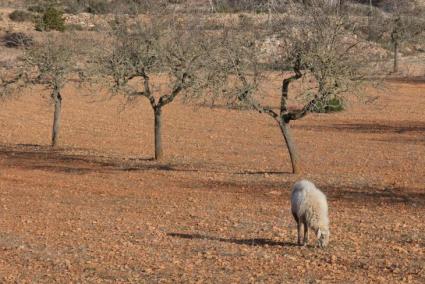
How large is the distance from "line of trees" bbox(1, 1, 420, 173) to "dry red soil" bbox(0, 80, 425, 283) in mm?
2146

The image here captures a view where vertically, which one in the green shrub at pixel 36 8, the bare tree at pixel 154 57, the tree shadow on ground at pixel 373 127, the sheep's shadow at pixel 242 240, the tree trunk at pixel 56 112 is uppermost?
the bare tree at pixel 154 57

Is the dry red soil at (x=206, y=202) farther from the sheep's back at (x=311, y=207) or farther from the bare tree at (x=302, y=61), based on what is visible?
the bare tree at (x=302, y=61)

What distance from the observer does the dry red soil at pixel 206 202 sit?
1154cm

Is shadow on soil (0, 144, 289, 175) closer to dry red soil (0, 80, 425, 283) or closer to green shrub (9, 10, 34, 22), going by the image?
dry red soil (0, 80, 425, 283)

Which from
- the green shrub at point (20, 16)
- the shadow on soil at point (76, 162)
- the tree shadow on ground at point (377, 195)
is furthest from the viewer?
the green shrub at point (20, 16)

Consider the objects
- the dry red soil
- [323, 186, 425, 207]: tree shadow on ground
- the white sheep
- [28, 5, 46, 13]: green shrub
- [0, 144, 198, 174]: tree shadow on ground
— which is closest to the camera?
the dry red soil

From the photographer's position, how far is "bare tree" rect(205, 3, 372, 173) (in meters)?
21.5

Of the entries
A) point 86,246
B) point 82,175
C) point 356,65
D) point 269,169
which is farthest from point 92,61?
point 86,246

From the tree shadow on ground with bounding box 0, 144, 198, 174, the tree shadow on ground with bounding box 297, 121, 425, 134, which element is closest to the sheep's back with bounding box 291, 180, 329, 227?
the tree shadow on ground with bounding box 0, 144, 198, 174

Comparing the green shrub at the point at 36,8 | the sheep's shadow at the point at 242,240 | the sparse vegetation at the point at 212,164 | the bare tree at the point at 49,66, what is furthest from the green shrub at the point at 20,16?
the sheep's shadow at the point at 242,240

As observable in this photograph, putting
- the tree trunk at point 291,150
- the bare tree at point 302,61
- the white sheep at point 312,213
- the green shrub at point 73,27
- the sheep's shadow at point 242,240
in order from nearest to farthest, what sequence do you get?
the white sheep at point 312,213
the sheep's shadow at point 242,240
the bare tree at point 302,61
the tree trunk at point 291,150
the green shrub at point 73,27

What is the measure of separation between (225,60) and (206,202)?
19.8 ft

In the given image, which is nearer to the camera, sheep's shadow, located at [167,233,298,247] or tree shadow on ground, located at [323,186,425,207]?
sheep's shadow, located at [167,233,298,247]

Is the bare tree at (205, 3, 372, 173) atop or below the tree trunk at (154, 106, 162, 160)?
atop
